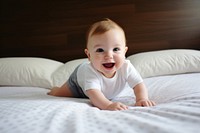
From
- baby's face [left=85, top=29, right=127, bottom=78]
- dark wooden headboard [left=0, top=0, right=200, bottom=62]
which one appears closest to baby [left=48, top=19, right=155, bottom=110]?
baby's face [left=85, top=29, right=127, bottom=78]

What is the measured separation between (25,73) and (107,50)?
0.87 metres

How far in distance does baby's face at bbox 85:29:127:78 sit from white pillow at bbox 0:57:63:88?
2.25 feet

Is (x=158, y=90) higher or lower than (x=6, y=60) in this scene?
lower

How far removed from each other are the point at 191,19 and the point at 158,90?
1095 millimetres

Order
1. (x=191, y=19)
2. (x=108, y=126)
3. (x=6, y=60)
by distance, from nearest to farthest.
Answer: (x=108, y=126)
(x=6, y=60)
(x=191, y=19)

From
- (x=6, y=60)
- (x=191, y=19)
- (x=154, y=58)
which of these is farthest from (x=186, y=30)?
(x=6, y=60)

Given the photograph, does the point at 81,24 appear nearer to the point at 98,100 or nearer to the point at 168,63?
the point at 168,63

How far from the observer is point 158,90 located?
1.07 metres

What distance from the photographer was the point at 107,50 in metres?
0.90

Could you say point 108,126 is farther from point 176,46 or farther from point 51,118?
point 176,46

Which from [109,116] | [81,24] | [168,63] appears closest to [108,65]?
[109,116]

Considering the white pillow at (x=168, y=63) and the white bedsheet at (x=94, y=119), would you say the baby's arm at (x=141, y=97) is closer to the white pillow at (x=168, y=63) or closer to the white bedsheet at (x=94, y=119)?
the white bedsheet at (x=94, y=119)

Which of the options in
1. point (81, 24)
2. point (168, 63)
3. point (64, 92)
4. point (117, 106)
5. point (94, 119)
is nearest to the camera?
point (94, 119)

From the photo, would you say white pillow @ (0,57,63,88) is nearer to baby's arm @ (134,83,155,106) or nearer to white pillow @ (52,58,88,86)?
white pillow @ (52,58,88,86)
